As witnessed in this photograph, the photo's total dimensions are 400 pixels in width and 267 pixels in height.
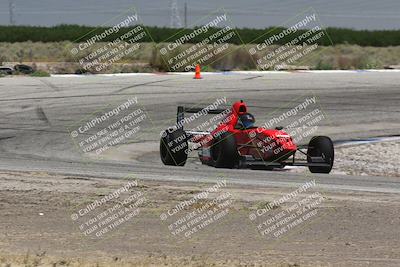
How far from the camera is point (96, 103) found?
25.3m

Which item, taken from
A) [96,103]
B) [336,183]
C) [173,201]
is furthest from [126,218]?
[96,103]

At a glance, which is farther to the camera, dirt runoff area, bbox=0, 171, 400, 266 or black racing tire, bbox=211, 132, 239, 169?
black racing tire, bbox=211, 132, 239, 169

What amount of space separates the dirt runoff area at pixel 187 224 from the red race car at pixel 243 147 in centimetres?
172

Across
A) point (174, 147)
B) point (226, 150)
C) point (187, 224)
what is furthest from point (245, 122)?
point (187, 224)

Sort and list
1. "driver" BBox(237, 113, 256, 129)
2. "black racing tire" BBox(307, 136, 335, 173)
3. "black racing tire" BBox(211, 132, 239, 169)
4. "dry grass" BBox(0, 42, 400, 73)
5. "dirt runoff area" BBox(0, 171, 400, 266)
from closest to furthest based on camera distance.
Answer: "dirt runoff area" BBox(0, 171, 400, 266) → "black racing tire" BBox(211, 132, 239, 169) → "black racing tire" BBox(307, 136, 335, 173) → "driver" BBox(237, 113, 256, 129) → "dry grass" BBox(0, 42, 400, 73)

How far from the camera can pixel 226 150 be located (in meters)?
14.9

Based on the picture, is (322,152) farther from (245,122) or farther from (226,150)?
(226,150)

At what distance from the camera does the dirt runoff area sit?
8.50 m

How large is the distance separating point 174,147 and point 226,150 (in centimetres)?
136

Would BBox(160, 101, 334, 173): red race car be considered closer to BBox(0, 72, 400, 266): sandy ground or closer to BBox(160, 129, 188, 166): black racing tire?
BBox(160, 129, 188, 166): black racing tire

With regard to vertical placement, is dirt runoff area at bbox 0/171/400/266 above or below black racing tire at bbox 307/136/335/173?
above

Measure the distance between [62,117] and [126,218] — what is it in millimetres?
12823

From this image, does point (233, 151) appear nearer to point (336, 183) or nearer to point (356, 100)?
point (336, 183)

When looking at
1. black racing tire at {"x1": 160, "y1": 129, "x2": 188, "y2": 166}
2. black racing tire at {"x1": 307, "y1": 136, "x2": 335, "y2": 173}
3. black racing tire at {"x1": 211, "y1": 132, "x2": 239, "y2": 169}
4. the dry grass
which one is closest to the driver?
black racing tire at {"x1": 211, "y1": 132, "x2": 239, "y2": 169}
